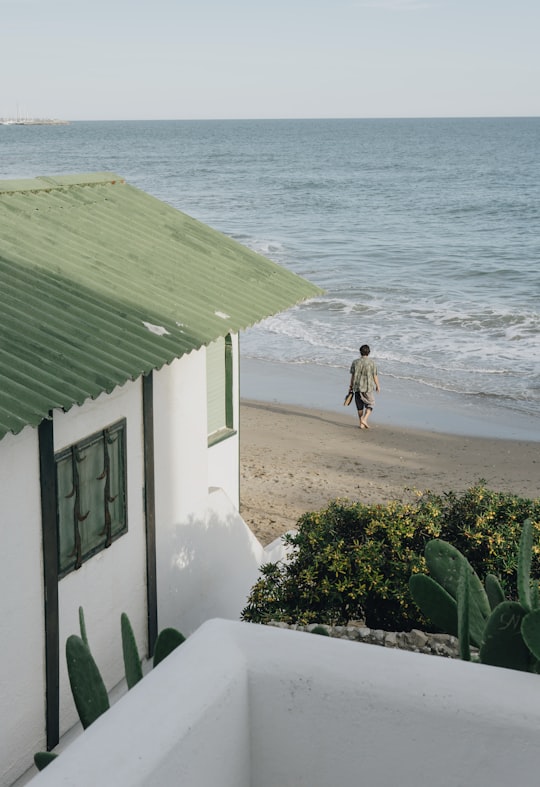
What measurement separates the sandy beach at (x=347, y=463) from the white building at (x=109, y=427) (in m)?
3.08

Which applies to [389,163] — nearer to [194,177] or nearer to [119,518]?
[194,177]

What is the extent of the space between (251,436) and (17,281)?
1003 cm

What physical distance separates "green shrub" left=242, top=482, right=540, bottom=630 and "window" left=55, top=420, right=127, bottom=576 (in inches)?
52.8

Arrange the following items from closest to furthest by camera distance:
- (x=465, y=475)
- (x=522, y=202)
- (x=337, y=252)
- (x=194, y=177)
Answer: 1. (x=465, y=475)
2. (x=337, y=252)
3. (x=522, y=202)
4. (x=194, y=177)

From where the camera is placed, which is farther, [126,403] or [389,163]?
[389,163]

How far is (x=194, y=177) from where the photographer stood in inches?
3211

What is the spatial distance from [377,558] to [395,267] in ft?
102

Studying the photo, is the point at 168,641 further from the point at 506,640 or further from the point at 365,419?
the point at 365,419

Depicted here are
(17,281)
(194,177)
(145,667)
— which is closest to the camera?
(17,281)

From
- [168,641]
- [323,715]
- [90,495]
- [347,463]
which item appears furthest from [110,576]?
[347,463]

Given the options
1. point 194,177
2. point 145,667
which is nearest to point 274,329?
point 145,667

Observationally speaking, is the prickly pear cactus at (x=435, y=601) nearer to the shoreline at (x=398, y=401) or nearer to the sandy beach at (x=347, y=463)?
the sandy beach at (x=347, y=463)

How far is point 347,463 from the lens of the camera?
52.1ft

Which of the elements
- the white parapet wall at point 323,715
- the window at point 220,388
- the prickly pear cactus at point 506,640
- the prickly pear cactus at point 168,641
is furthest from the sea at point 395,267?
the white parapet wall at point 323,715
